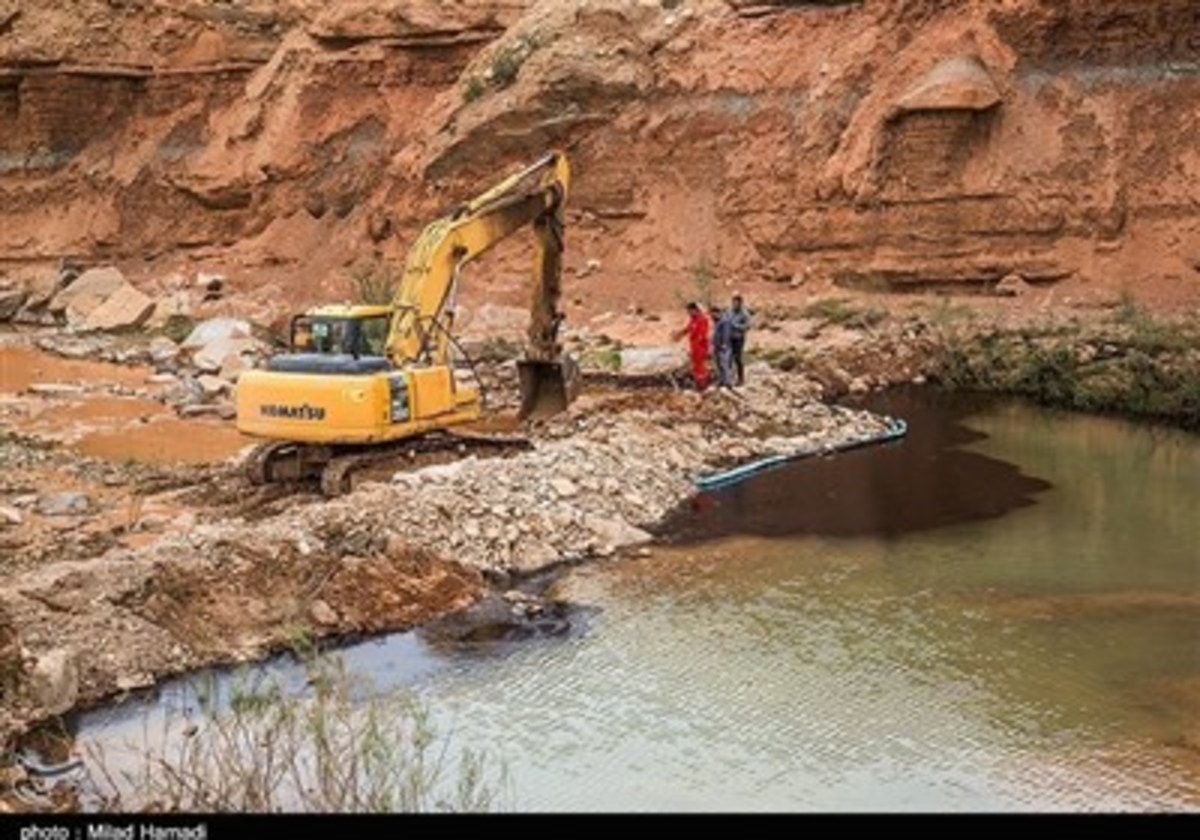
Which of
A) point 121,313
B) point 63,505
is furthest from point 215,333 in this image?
point 63,505

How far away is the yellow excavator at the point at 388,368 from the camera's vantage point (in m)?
13.5

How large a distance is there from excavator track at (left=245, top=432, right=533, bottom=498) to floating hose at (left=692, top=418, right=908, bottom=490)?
6.17 feet

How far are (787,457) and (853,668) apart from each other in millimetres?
6419

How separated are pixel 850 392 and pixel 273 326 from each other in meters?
10.5

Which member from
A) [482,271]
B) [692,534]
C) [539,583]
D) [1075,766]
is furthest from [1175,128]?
[1075,766]

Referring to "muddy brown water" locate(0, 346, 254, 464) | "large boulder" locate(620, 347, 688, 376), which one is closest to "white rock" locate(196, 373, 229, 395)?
"muddy brown water" locate(0, 346, 254, 464)

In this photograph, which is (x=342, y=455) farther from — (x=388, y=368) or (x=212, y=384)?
(x=212, y=384)

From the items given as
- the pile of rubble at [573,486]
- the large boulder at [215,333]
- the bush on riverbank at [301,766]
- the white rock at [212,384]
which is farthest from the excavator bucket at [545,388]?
the large boulder at [215,333]

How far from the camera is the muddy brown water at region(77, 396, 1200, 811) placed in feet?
28.0

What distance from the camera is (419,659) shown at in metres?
10.4

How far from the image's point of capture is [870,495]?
1512 centimetres

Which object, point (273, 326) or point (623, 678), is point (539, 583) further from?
point (273, 326)

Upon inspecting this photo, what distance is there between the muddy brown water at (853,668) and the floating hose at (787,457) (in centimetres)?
33

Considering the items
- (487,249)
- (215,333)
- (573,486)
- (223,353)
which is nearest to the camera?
(573,486)
